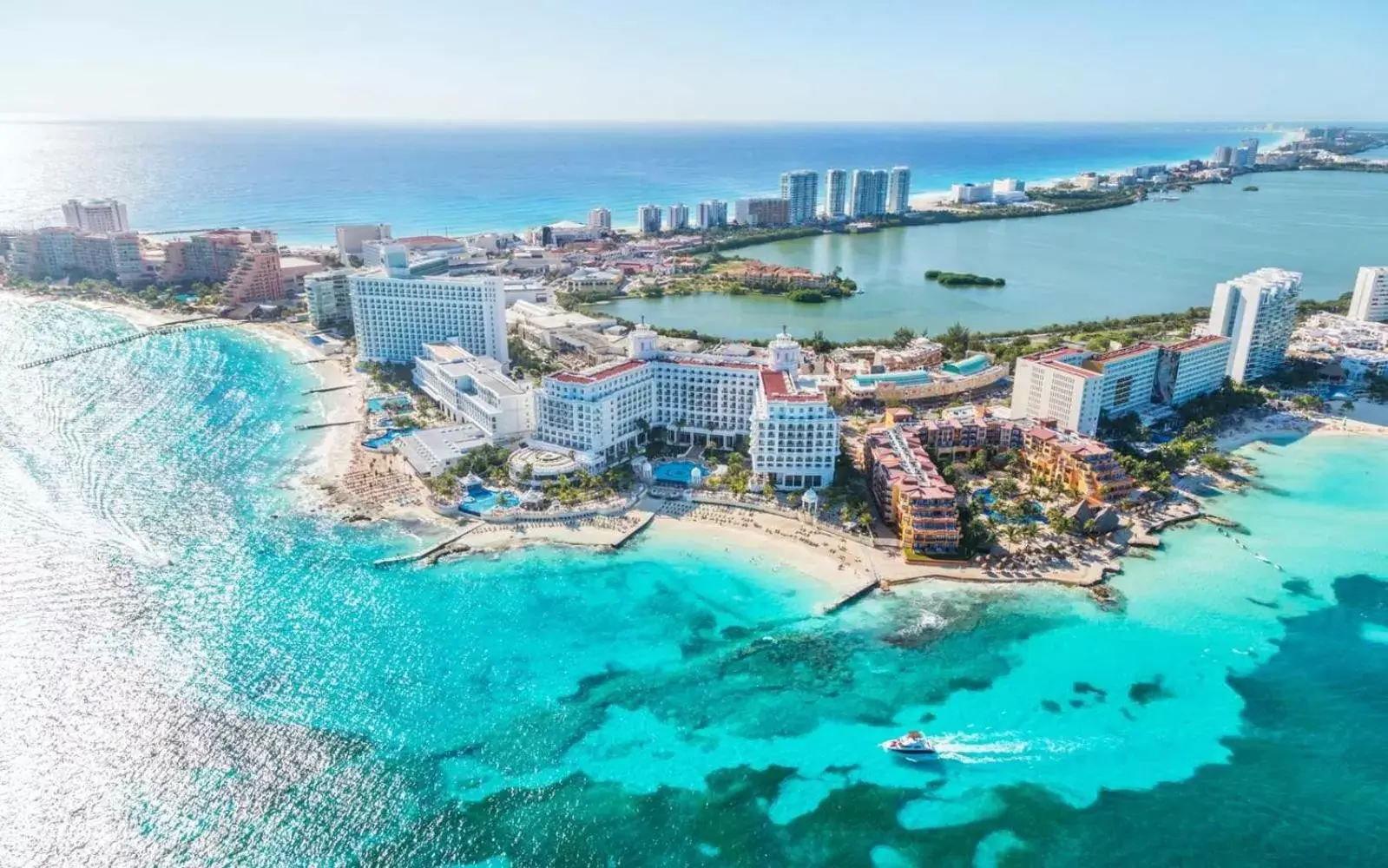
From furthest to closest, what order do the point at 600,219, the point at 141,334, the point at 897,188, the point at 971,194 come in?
the point at 971,194 → the point at 897,188 → the point at 600,219 → the point at 141,334

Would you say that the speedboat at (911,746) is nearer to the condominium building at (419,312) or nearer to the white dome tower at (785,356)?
the white dome tower at (785,356)

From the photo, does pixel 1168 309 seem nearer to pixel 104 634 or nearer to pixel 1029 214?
pixel 1029 214

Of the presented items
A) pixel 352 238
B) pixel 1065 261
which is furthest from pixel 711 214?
pixel 352 238

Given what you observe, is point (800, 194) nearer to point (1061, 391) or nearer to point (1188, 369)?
point (1188, 369)

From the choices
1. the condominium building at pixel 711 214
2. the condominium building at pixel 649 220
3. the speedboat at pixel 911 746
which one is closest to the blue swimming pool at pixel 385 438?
the speedboat at pixel 911 746

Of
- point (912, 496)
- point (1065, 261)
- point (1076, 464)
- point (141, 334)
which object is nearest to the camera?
point (912, 496)

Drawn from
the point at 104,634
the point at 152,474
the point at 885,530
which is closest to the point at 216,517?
the point at 152,474

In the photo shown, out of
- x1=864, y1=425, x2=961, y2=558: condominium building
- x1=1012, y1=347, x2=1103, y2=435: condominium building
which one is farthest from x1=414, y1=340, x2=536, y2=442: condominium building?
x1=1012, y1=347, x2=1103, y2=435: condominium building
